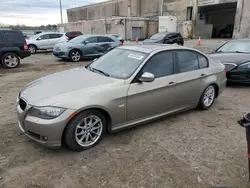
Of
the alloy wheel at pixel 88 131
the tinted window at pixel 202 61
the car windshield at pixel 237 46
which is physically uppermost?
the car windshield at pixel 237 46

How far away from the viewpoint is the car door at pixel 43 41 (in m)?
15.9

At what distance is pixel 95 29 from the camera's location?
3541 centimetres

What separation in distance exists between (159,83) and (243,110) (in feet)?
8.10

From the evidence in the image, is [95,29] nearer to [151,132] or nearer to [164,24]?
[164,24]

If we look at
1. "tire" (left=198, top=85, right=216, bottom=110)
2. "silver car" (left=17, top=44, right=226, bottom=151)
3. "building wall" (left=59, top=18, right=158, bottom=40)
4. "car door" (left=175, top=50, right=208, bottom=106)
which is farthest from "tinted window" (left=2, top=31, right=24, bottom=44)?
"building wall" (left=59, top=18, right=158, bottom=40)

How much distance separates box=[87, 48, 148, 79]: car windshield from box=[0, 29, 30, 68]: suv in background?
7113mm

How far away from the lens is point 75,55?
1182 centimetres

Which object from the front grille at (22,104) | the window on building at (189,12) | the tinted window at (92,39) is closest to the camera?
the front grille at (22,104)

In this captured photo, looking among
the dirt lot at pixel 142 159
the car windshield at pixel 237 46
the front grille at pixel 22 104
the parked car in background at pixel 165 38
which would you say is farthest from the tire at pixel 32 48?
the front grille at pixel 22 104

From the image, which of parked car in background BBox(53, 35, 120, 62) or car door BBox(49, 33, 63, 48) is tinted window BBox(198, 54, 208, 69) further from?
car door BBox(49, 33, 63, 48)

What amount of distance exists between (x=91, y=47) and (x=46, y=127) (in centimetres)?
985

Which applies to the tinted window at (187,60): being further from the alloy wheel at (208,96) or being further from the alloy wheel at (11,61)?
the alloy wheel at (11,61)

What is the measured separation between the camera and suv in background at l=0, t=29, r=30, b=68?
30.9ft

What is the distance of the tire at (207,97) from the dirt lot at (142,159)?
52 centimetres
